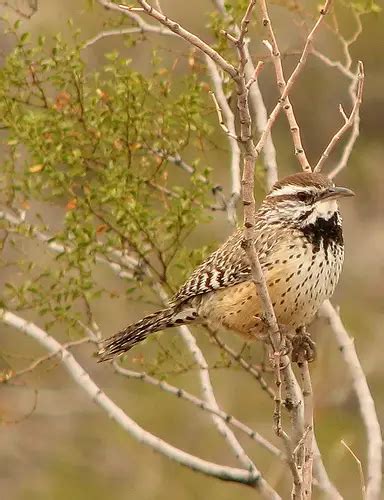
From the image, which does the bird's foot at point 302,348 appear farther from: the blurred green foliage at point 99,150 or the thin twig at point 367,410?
the blurred green foliage at point 99,150

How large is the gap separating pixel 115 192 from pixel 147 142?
424 millimetres

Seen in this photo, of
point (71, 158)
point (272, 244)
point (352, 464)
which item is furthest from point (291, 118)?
point (352, 464)

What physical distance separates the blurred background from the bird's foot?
3171 mm

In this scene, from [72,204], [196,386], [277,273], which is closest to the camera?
[277,273]

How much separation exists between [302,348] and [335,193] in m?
0.42

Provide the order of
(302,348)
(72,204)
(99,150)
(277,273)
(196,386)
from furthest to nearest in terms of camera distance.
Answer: (196,386) < (99,150) < (72,204) < (277,273) < (302,348)

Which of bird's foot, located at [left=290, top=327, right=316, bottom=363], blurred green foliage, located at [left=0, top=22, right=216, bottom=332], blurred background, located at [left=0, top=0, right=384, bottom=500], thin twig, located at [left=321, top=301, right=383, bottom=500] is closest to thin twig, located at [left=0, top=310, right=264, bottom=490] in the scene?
blurred green foliage, located at [left=0, top=22, right=216, bottom=332]

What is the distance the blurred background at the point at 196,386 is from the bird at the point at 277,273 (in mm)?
2950

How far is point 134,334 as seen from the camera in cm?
380

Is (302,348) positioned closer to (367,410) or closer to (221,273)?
(221,273)

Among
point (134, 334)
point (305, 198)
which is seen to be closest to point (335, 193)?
point (305, 198)

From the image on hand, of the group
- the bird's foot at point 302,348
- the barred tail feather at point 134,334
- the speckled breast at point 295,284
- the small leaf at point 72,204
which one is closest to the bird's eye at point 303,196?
the speckled breast at point 295,284

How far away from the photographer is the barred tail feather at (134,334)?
379 cm

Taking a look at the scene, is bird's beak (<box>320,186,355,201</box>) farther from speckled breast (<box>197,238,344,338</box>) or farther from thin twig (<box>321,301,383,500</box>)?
thin twig (<box>321,301,383,500</box>)
